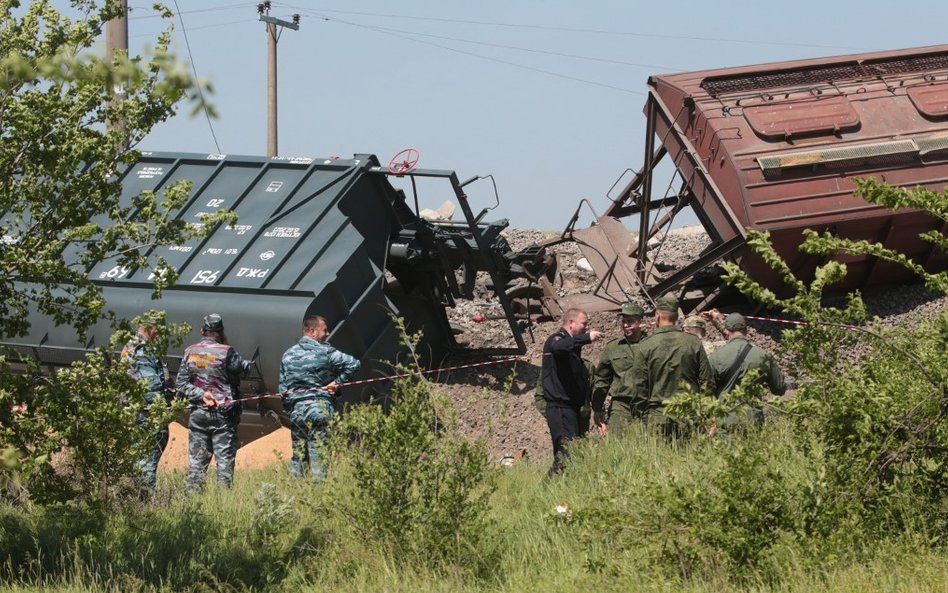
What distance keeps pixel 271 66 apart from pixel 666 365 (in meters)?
21.7

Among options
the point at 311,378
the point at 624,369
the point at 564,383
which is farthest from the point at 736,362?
the point at 311,378

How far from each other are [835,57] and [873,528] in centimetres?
948

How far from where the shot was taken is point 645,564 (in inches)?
272

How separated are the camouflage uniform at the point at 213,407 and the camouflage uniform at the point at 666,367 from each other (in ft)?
10.2

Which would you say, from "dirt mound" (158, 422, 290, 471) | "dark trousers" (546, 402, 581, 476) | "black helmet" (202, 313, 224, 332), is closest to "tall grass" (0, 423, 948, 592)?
"dark trousers" (546, 402, 581, 476)

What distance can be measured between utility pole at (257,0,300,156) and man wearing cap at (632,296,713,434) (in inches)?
761

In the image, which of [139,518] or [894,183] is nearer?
[139,518]

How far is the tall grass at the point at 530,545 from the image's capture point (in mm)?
6637

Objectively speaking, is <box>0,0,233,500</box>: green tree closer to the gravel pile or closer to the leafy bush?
the leafy bush

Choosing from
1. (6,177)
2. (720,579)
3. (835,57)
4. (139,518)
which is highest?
(835,57)

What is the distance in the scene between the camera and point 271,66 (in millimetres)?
29719

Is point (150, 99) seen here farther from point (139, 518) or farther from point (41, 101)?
point (139, 518)

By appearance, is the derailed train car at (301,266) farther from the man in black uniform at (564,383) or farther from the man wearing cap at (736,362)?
the man wearing cap at (736,362)

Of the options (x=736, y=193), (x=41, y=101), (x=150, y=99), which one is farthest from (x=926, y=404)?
(x=736, y=193)
